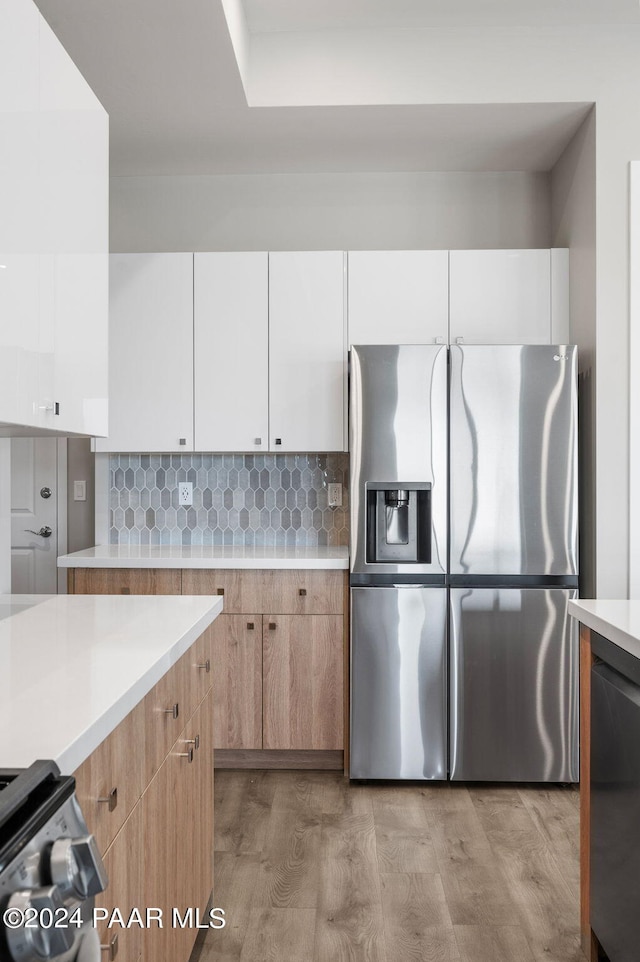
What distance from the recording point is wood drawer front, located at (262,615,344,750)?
3.15 metres

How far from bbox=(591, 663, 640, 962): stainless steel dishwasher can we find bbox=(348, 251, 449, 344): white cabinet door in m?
1.92

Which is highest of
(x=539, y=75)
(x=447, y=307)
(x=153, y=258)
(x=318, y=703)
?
(x=539, y=75)

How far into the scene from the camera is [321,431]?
3387 mm

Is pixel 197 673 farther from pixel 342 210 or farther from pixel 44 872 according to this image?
pixel 342 210

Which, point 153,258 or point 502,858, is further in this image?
point 153,258

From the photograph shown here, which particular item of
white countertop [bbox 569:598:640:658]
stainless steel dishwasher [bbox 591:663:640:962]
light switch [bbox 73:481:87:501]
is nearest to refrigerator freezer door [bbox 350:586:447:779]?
white countertop [bbox 569:598:640:658]

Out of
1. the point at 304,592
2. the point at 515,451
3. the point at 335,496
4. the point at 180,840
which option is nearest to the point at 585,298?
the point at 515,451

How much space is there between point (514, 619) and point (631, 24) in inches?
95.7

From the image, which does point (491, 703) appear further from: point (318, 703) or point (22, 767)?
point (22, 767)

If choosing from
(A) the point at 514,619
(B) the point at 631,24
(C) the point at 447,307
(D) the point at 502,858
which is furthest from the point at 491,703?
(B) the point at 631,24

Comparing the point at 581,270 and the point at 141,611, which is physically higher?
the point at 581,270

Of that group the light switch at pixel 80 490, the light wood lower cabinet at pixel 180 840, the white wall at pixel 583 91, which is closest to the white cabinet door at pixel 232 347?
the white wall at pixel 583 91

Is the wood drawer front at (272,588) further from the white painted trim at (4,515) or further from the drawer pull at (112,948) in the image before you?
the drawer pull at (112,948)

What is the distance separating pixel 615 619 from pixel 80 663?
117 cm
